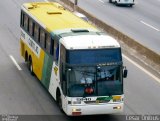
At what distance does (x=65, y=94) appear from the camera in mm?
17500

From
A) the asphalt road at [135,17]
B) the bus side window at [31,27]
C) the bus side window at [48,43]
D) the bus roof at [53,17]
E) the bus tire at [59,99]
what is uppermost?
the bus roof at [53,17]

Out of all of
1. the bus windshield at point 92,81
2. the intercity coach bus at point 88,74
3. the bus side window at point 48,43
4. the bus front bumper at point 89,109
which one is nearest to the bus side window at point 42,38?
the bus side window at point 48,43

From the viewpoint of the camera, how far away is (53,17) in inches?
865

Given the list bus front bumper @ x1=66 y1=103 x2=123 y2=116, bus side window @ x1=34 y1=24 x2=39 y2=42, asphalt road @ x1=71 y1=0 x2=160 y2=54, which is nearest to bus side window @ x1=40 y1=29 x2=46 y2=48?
bus side window @ x1=34 y1=24 x2=39 y2=42

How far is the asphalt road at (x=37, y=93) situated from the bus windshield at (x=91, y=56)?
2.30 m

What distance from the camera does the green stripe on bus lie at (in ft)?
65.9

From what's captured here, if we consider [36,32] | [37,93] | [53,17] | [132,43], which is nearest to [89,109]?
[37,93]

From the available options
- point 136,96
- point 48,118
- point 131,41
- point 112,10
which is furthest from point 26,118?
point 112,10

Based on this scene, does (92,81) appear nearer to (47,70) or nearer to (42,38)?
(47,70)

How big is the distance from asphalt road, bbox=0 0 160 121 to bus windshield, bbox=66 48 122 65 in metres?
2.30

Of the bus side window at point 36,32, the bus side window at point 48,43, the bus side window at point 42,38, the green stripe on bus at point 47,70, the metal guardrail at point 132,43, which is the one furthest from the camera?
the metal guardrail at point 132,43

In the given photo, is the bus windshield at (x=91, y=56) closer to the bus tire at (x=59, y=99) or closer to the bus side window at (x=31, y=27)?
the bus tire at (x=59, y=99)

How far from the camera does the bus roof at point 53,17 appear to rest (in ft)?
66.9

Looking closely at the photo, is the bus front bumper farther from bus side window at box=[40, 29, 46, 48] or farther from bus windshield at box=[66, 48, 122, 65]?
bus side window at box=[40, 29, 46, 48]
